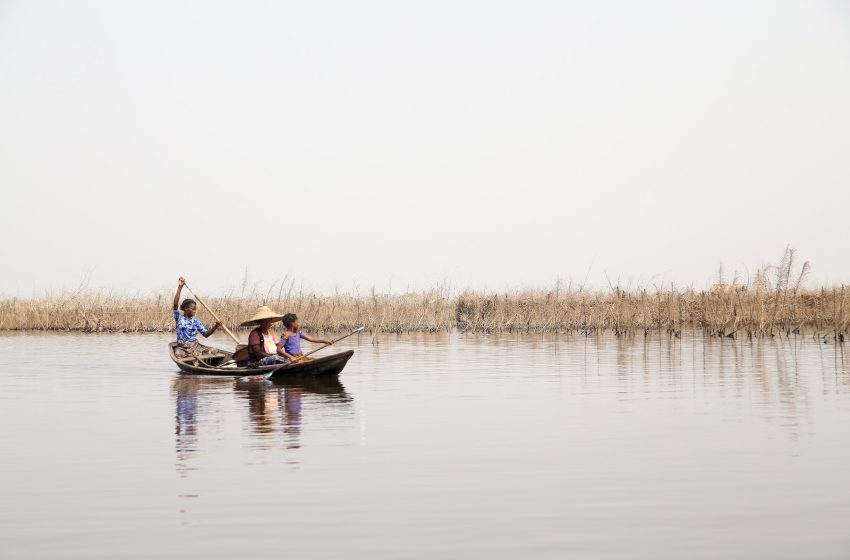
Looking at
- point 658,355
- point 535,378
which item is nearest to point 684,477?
point 535,378

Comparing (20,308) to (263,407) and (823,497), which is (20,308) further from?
(823,497)

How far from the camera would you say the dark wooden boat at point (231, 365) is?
1712cm

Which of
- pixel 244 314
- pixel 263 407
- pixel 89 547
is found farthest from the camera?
pixel 244 314

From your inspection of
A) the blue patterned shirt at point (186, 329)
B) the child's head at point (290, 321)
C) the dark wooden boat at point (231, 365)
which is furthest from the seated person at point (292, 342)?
the blue patterned shirt at point (186, 329)

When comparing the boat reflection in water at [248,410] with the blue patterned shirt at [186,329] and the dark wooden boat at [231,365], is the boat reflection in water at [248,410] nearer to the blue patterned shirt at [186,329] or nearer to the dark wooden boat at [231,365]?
the dark wooden boat at [231,365]

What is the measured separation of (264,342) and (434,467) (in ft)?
30.8

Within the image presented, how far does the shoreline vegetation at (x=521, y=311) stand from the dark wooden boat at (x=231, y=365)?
39.8 ft

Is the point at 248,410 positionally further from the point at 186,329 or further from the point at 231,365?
the point at 186,329

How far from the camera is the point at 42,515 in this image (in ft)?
24.0

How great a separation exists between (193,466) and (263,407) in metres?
4.67

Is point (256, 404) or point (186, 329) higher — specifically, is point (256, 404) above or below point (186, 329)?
below

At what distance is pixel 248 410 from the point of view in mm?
13602

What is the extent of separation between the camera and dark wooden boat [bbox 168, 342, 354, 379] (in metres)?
17.1

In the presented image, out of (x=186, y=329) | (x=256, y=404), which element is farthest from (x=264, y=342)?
(x=256, y=404)
